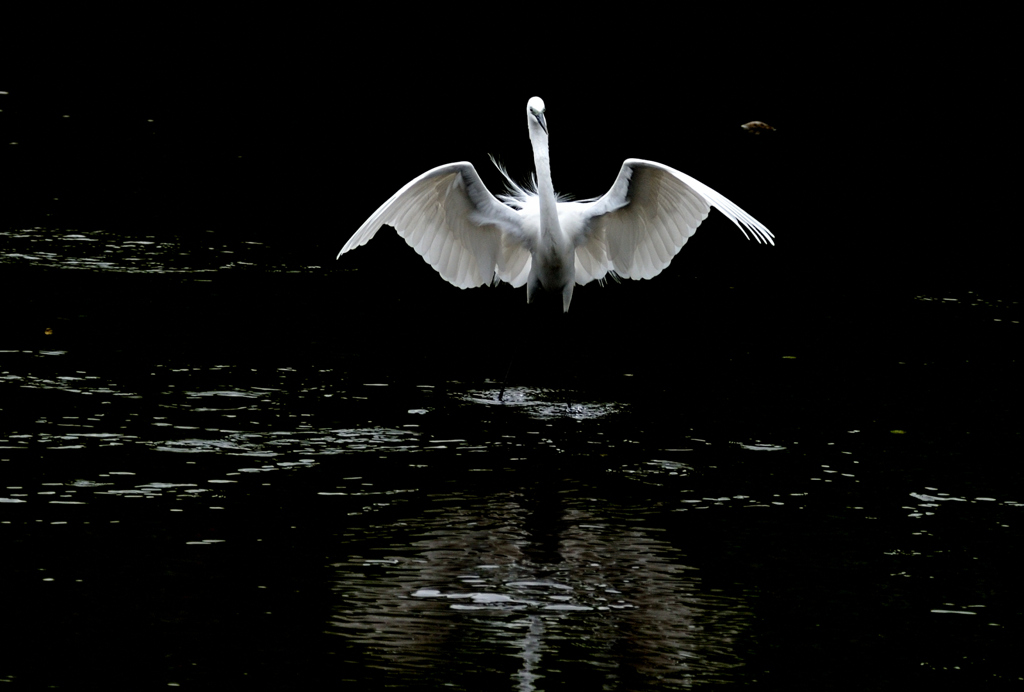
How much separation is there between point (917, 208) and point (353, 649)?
11.7m

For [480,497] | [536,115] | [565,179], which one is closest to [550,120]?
[565,179]

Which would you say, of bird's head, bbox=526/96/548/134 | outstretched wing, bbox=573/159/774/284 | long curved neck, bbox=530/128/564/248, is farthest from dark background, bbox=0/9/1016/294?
long curved neck, bbox=530/128/564/248

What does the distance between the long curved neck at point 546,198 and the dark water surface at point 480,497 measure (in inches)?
32.4

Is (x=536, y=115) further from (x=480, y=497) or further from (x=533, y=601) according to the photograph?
(x=533, y=601)

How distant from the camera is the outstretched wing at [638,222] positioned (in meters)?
8.57

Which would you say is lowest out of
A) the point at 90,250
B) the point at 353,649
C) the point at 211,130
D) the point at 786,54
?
the point at 353,649

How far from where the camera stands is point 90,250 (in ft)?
35.5

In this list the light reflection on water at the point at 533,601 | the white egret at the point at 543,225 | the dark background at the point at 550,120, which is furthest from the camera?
the dark background at the point at 550,120

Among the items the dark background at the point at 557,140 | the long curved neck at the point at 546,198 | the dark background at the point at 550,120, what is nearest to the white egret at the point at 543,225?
the long curved neck at the point at 546,198

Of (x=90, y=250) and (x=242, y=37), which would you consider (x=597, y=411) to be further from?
(x=242, y=37)

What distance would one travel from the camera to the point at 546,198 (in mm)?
8461

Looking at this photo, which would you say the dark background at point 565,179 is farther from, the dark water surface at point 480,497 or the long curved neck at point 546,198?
the long curved neck at point 546,198

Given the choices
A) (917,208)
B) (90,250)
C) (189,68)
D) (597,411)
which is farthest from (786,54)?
(597,411)

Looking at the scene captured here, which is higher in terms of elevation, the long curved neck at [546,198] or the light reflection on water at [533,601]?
the long curved neck at [546,198]
